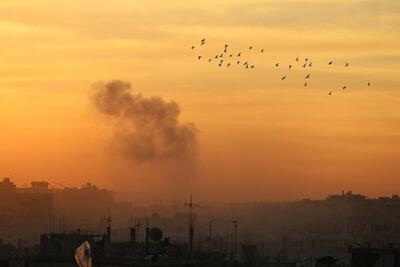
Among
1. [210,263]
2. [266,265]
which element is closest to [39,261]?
[210,263]

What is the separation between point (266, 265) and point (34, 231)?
101999mm

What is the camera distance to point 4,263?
6556 centimetres

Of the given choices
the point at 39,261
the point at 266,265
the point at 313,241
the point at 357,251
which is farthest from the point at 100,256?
the point at 313,241

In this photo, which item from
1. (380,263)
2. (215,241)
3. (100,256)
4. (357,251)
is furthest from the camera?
(215,241)

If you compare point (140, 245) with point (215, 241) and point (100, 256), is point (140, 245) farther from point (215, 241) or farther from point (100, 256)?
point (215, 241)

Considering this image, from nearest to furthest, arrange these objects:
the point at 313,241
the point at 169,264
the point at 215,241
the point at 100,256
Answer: the point at 169,264
the point at 100,256
the point at 215,241
the point at 313,241

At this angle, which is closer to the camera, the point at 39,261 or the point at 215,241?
the point at 39,261

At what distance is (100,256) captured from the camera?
6950 cm

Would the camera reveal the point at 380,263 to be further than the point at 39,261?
Yes

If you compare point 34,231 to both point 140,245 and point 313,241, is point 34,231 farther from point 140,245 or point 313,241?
point 140,245

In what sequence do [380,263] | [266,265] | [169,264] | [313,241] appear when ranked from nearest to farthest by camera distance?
[169,264], [380,263], [266,265], [313,241]

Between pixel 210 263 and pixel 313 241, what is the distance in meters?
117

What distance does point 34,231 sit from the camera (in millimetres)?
196000

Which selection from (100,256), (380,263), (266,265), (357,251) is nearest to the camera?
(100,256)
